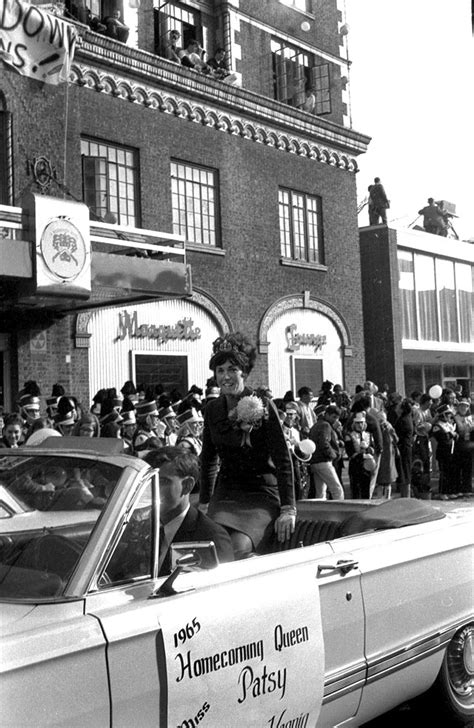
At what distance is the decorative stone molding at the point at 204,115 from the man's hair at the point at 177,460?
500 inches

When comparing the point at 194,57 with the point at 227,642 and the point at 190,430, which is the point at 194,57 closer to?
the point at 190,430

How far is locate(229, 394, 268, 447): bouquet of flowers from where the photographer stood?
444 cm

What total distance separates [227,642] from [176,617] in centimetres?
23

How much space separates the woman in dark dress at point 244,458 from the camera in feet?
14.2

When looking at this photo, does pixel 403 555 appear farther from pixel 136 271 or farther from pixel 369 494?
pixel 136 271

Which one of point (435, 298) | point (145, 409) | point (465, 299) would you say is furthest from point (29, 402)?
point (465, 299)

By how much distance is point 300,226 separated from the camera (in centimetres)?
1978

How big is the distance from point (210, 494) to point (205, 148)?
1366 cm

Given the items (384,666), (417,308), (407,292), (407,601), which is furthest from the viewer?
(417,308)

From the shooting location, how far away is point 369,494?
1194cm

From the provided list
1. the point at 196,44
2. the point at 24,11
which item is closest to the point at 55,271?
the point at 24,11

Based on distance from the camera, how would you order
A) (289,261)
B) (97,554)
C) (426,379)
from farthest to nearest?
(426,379), (289,261), (97,554)

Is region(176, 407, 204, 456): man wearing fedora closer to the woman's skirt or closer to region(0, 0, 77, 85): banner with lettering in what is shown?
the woman's skirt

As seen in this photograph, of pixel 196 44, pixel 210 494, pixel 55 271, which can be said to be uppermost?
pixel 196 44
